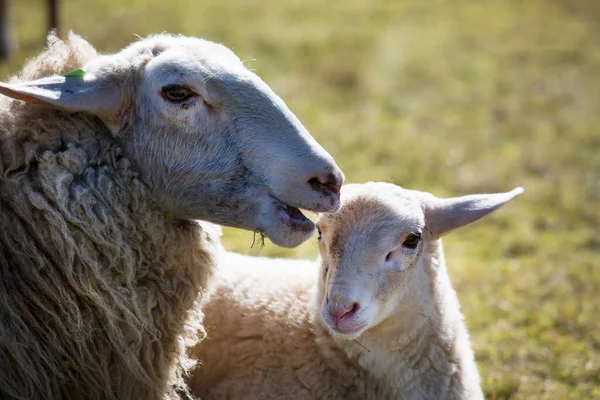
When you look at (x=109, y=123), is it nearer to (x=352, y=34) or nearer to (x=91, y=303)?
(x=91, y=303)

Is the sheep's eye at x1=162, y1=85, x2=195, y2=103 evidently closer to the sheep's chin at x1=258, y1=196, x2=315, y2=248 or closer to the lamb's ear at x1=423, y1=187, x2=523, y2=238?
the sheep's chin at x1=258, y1=196, x2=315, y2=248

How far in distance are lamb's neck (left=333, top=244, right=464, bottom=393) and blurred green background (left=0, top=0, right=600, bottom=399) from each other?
0.97 metres

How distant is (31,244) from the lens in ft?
11.4

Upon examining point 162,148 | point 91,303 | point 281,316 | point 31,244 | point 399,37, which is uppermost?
point 162,148

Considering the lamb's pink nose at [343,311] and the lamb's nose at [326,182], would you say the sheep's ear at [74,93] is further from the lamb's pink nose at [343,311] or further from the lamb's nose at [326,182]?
the lamb's pink nose at [343,311]

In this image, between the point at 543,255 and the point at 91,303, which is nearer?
the point at 91,303

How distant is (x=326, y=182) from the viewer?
347 centimetres

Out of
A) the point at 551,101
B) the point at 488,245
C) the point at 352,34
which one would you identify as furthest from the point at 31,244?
the point at 352,34

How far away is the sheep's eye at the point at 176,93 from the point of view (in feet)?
11.7

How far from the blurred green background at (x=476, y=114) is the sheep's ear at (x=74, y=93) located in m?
3.01

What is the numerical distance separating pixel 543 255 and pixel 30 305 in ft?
16.7

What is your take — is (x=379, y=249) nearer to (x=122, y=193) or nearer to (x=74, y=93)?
(x=122, y=193)

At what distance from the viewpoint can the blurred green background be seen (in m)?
6.08

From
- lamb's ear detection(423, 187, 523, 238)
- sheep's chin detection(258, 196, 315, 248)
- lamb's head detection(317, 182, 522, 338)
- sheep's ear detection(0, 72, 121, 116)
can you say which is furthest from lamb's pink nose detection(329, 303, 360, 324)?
sheep's ear detection(0, 72, 121, 116)
